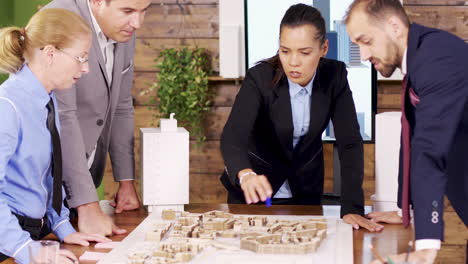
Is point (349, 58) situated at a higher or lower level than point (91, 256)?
higher

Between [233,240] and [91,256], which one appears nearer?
[91,256]

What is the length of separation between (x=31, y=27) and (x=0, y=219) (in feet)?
1.94

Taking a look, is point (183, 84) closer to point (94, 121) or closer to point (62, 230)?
point (94, 121)

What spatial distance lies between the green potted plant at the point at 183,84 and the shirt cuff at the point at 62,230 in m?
2.98

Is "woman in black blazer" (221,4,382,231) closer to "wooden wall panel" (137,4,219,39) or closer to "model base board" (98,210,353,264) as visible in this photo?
"model base board" (98,210,353,264)

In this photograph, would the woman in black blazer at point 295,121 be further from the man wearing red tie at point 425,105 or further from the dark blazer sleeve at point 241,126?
the man wearing red tie at point 425,105

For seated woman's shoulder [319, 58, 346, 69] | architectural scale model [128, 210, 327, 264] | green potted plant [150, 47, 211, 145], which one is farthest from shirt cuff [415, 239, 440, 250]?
green potted plant [150, 47, 211, 145]

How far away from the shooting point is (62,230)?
85.0 inches

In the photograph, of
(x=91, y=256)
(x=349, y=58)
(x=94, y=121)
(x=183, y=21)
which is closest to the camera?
(x=91, y=256)

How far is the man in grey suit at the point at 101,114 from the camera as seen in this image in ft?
7.50

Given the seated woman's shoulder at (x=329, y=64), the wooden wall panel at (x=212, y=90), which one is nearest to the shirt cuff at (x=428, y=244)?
the seated woman's shoulder at (x=329, y=64)

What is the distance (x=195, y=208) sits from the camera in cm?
264

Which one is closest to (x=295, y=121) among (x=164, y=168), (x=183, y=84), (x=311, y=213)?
(x=311, y=213)

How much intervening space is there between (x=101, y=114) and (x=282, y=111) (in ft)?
2.31
